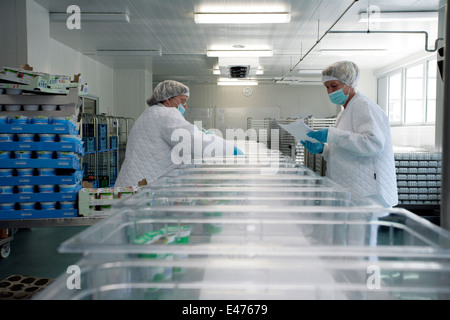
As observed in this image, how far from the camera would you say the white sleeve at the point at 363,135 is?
240 cm

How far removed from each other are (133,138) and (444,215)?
226 cm

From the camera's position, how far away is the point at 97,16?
6.04 m

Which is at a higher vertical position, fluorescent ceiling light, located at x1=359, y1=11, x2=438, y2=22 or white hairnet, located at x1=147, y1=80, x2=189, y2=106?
fluorescent ceiling light, located at x1=359, y1=11, x2=438, y2=22

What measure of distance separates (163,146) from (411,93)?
27.8ft

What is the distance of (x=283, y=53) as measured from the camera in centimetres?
913

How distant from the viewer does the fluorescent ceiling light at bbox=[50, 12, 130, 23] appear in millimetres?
5973

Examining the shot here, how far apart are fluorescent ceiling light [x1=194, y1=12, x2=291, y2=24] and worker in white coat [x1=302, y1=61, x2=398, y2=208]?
3.32 metres

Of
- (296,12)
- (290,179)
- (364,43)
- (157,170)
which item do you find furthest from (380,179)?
(364,43)

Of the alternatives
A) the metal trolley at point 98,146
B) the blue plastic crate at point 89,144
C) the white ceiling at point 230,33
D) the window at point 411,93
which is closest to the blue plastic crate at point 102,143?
the metal trolley at point 98,146

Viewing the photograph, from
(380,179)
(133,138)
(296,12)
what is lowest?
(380,179)

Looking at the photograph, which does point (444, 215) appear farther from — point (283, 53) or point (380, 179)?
point (283, 53)

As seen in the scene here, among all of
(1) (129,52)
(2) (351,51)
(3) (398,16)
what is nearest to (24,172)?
(3) (398,16)

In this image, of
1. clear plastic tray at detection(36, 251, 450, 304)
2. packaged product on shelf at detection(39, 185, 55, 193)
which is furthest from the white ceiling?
clear plastic tray at detection(36, 251, 450, 304)

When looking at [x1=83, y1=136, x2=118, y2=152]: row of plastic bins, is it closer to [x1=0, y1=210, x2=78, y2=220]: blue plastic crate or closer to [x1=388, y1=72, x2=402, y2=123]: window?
[x1=0, y1=210, x2=78, y2=220]: blue plastic crate
